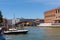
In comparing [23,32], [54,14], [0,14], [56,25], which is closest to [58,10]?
[54,14]

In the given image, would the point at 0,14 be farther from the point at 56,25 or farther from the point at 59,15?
the point at 59,15

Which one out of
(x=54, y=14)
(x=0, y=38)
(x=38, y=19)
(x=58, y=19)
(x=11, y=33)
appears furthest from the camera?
(x=38, y=19)

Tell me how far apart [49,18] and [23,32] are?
284 feet

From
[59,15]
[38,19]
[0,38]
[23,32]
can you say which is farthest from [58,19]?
[0,38]

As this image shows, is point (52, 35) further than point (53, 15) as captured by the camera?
No

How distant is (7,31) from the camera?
44906mm

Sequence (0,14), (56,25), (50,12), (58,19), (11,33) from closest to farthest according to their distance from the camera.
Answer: (11,33) < (0,14) < (56,25) < (58,19) < (50,12)

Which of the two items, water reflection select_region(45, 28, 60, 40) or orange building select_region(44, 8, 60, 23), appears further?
orange building select_region(44, 8, 60, 23)

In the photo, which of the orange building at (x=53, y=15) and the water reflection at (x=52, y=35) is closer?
the water reflection at (x=52, y=35)

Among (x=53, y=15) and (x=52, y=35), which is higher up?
(x=53, y=15)

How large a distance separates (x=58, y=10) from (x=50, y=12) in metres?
11.0

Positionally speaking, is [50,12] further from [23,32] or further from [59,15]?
[23,32]

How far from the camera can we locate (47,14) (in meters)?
136

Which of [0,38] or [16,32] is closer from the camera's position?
[0,38]
